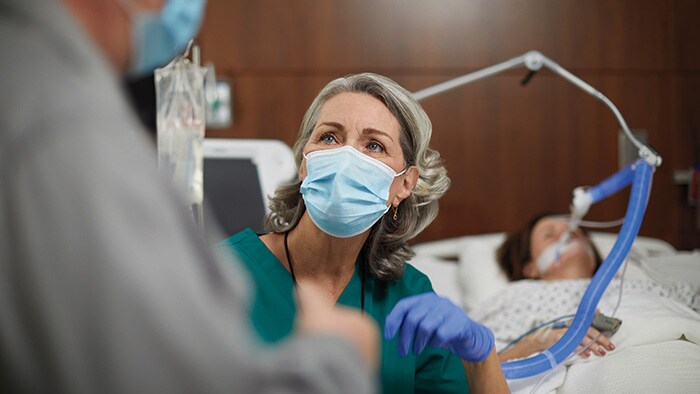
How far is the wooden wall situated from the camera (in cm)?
357

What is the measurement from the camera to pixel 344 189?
1.51 m

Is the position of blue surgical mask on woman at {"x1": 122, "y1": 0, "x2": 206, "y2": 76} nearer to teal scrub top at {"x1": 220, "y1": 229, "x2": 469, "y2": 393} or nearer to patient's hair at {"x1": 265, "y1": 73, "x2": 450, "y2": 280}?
teal scrub top at {"x1": 220, "y1": 229, "x2": 469, "y2": 393}

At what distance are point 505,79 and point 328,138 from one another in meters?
2.19

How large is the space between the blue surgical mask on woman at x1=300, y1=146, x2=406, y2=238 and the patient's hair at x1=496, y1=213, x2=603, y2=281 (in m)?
1.55

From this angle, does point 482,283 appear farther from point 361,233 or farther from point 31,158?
point 31,158

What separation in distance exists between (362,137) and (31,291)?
1100 mm

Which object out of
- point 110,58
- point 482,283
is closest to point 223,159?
point 482,283

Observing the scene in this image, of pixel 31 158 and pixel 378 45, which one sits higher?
pixel 378 45

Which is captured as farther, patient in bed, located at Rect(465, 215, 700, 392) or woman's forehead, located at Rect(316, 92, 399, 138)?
patient in bed, located at Rect(465, 215, 700, 392)

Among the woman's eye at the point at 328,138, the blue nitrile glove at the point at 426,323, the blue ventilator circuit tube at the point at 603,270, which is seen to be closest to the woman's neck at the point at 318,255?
the woman's eye at the point at 328,138

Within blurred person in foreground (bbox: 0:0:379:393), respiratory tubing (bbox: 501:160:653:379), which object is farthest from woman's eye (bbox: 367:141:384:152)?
blurred person in foreground (bbox: 0:0:379:393)

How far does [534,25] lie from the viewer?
11.8ft

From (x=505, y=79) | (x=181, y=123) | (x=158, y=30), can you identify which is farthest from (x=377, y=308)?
(x=505, y=79)

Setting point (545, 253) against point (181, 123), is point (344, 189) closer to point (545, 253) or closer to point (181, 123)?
point (181, 123)
